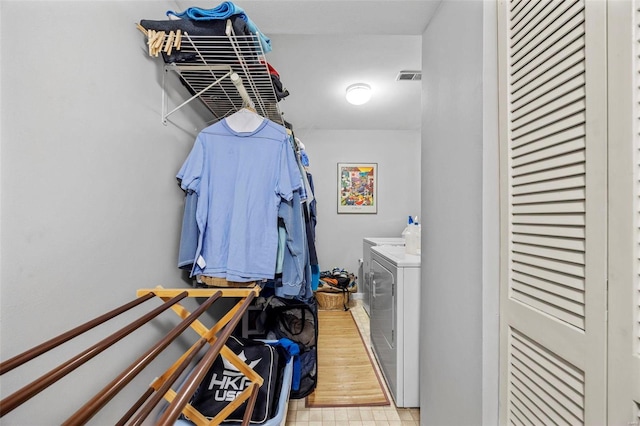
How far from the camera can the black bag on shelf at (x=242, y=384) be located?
3.92 feet

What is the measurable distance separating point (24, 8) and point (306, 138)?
3454mm

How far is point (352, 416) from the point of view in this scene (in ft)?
5.33

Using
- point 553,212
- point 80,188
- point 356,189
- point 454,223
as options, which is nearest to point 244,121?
point 80,188

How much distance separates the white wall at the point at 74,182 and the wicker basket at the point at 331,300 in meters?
2.38

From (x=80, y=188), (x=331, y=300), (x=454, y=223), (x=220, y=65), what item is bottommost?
(x=331, y=300)

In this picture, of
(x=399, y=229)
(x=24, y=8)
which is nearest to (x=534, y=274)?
(x=24, y=8)

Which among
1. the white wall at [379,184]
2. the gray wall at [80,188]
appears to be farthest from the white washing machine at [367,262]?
the gray wall at [80,188]

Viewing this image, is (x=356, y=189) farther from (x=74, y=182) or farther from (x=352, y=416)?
(x=74, y=182)

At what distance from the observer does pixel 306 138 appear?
13.0 ft

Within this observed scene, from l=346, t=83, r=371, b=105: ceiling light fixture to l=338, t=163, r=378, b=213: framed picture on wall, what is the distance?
1355mm

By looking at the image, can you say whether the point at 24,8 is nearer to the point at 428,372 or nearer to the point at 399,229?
the point at 428,372

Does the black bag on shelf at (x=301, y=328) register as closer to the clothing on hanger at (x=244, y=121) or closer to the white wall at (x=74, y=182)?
the white wall at (x=74, y=182)

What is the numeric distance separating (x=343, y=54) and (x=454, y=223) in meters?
1.67

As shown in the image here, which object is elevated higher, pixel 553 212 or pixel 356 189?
pixel 356 189
